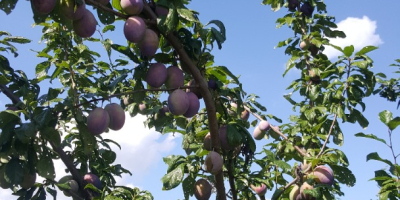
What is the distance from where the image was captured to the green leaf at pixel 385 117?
2.54 metres

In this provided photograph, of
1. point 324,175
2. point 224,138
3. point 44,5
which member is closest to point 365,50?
point 324,175

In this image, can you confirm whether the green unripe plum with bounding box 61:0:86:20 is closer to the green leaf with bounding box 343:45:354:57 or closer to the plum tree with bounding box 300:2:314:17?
the green leaf with bounding box 343:45:354:57

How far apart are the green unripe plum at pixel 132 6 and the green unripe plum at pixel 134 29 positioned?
43mm

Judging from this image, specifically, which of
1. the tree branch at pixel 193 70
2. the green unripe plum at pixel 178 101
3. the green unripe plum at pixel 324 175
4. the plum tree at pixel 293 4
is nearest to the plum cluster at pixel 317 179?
the green unripe plum at pixel 324 175

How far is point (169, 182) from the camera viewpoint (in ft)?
7.51

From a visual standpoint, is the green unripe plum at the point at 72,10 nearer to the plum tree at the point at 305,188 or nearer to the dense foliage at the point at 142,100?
the dense foliage at the point at 142,100

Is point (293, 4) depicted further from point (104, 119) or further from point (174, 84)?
point (104, 119)

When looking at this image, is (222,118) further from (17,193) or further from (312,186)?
(17,193)

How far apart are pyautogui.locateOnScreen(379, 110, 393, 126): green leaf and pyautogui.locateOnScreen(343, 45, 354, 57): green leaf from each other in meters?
0.92

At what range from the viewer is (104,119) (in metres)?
2.08

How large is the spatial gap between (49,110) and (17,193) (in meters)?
0.97

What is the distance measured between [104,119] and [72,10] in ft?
1.77

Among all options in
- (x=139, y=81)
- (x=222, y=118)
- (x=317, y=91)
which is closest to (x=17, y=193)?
(x=139, y=81)

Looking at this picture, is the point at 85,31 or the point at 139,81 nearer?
the point at 85,31
